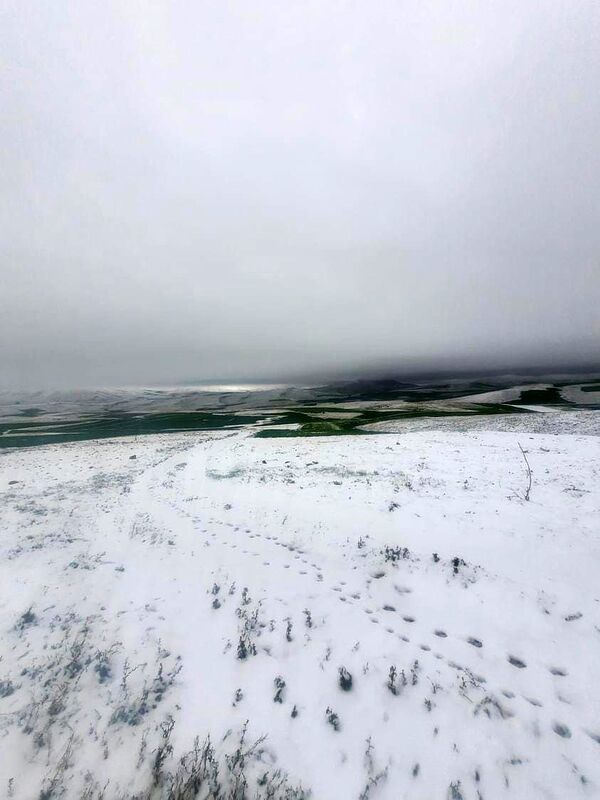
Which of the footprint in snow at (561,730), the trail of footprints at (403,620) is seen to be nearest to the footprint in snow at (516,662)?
the trail of footprints at (403,620)

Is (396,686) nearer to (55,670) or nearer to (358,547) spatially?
(358,547)

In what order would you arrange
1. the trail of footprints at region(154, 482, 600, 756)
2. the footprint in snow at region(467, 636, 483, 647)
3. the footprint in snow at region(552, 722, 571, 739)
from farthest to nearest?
the footprint in snow at region(467, 636, 483, 647), the trail of footprints at region(154, 482, 600, 756), the footprint in snow at region(552, 722, 571, 739)

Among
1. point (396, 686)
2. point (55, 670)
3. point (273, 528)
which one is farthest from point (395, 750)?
point (273, 528)

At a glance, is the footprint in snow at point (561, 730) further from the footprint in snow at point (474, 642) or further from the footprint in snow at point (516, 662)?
the footprint in snow at point (474, 642)

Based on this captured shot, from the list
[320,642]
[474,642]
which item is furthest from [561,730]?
[320,642]

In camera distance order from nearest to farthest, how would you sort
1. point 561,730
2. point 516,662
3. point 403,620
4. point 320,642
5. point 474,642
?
point 561,730
point 516,662
point 474,642
point 320,642
point 403,620

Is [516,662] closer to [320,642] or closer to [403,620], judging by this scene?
[403,620]

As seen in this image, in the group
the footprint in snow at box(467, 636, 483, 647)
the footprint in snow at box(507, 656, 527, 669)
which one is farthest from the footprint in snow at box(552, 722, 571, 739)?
the footprint in snow at box(467, 636, 483, 647)

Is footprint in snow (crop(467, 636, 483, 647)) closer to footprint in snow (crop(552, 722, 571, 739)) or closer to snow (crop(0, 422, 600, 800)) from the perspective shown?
snow (crop(0, 422, 600, 800))
